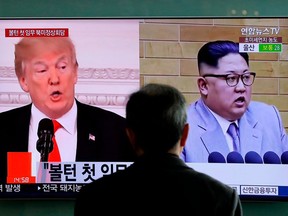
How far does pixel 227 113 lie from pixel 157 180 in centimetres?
252

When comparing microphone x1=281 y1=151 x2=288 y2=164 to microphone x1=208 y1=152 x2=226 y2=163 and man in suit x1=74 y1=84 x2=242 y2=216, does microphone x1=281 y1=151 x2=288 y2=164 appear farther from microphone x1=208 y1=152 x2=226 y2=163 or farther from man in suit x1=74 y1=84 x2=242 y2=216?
man in suit x1=74 y1=84 x2=242 y2=216

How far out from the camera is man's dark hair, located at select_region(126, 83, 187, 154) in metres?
1.59

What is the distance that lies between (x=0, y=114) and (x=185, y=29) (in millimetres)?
1455

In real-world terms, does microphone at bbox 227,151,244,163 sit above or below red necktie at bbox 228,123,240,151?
below

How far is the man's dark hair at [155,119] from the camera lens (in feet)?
5.22

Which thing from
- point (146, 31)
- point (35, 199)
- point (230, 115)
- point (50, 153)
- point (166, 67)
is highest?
point (146, 31)

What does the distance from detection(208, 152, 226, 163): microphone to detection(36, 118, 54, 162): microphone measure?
1.14 meters

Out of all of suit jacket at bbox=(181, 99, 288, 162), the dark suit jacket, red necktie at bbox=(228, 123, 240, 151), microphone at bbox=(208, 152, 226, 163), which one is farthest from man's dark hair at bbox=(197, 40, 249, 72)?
the dark suit jacket

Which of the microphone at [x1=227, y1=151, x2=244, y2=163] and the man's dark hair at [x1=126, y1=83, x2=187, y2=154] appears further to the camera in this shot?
the microphone at [x1=227, y1=151, x2=244, y2=163]

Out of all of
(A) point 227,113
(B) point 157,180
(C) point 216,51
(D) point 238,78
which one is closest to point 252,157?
(A) point 227,113

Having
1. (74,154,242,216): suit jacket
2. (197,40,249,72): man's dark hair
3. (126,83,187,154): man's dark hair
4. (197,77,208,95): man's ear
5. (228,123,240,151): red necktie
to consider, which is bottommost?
(74,154,242,216): suit jacket

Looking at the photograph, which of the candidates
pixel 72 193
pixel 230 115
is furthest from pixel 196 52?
pixel 72 193

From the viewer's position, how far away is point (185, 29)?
13.2ft

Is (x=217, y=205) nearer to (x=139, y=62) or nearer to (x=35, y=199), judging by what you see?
(x=139, y=62)
